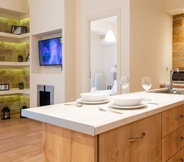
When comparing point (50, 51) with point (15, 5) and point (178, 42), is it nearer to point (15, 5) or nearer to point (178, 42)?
point (15, 5)

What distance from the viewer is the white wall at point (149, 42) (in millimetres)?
3543

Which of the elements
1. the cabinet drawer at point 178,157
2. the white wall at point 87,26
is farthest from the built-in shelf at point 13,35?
the cabinet drawer at point 178,157

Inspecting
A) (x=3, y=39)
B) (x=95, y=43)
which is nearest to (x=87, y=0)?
(x=3, y=39)

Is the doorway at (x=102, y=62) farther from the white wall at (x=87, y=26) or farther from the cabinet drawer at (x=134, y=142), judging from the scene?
the cabinet drawer at (x=134, y=142)

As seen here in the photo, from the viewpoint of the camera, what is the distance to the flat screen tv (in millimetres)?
4508

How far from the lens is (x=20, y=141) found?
3.24 metres

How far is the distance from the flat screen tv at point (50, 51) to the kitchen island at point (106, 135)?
11.0 feet

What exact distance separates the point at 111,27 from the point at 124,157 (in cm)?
617

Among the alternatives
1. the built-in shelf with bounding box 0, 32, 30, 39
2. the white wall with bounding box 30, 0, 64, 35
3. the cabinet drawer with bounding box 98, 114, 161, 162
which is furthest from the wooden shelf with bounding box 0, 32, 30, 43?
the cabinet drawer with bounding box 98, 114, 161, 162

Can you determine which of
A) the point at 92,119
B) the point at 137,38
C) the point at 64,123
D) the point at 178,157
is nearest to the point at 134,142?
the point at 92,119

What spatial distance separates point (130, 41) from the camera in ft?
11.3

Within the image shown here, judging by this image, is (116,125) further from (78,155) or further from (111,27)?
(111,27)

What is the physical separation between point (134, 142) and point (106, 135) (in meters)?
0.25

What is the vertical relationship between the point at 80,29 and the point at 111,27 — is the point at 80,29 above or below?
below
